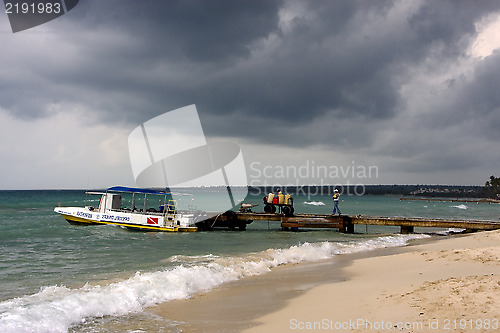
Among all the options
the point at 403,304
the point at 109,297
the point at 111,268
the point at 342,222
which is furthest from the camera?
the point at 342,222

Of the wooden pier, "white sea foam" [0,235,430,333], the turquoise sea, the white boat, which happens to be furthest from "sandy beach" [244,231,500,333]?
the white boat

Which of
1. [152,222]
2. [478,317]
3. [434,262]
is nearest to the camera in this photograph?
[478,317]

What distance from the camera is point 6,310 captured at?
9.16 meters

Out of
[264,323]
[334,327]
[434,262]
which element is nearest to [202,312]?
[264,323]

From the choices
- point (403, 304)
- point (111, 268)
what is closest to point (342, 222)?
point (111, 268)

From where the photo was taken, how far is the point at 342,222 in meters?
31.1

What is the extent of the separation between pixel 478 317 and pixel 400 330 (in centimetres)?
123

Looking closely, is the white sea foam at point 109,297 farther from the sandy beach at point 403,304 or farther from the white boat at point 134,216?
the white boat at point 134,216

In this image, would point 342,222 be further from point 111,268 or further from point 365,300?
point 365,300

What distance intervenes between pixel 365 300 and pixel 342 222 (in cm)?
2373

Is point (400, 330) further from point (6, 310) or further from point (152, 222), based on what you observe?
point (152, 222)

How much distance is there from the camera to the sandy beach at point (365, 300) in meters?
6.22

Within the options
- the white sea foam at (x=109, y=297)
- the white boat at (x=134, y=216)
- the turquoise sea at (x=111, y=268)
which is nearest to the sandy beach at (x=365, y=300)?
the white sea foam at (x=109, y=297)

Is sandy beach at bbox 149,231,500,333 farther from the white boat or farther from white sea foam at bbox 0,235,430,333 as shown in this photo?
the white boat
